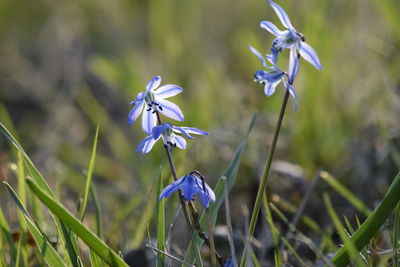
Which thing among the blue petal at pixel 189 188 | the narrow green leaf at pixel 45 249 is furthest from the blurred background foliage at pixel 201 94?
the blue petal at pixel 189 188

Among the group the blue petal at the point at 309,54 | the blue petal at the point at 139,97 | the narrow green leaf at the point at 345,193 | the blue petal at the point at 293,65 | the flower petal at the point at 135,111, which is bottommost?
the narrow green leaf at the point at 345,193

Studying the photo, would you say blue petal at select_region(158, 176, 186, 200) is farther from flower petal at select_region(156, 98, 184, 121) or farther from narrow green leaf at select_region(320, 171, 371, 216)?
narrow green leaf at select_region(320, 171, 371, 216)

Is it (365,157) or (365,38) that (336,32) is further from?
(365,157)

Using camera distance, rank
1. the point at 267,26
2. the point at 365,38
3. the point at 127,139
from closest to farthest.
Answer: the point at 267,26
the point at 365,38
the point at 127,139

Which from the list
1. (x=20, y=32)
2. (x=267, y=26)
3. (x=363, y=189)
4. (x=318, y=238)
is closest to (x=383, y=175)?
(x=363, y=189)

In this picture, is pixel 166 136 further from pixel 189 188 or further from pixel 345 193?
pixel 345 193

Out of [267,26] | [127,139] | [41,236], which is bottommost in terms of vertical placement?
[127,139]

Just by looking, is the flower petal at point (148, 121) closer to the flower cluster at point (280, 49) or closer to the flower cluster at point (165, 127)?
the flower cluster at point (165, 127)
